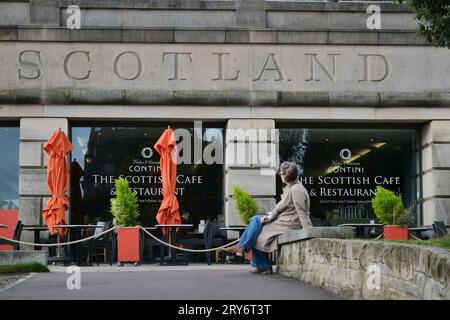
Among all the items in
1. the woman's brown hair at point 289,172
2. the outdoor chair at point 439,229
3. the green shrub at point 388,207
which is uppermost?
the woman's brown hair at point 289,172

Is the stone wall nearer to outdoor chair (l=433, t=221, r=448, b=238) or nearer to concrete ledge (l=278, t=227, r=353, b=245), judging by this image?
concrete ledge (l=278, t=227, r=353, b=245)

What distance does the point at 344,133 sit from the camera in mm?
23203

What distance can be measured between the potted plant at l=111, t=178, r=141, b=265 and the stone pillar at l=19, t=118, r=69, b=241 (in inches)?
126

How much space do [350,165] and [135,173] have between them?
5.27 metres

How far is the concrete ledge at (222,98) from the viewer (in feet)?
71.0

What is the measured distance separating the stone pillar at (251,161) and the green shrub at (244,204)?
1.01 metres

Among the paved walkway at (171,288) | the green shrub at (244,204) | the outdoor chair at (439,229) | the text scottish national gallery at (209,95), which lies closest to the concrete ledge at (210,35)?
the text scottish national gallery at (209,95)

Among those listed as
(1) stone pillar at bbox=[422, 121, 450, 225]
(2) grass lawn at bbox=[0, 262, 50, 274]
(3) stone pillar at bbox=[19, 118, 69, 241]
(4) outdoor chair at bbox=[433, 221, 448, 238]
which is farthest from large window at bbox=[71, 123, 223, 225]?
(2) grass lawn at bbox=[0, 262, 50, 274]

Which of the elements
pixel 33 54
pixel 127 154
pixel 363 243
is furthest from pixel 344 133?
pixel 363 243

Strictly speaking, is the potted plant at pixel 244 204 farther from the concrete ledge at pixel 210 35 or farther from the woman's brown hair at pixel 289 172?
the woman's brown hair at pixel 289 172

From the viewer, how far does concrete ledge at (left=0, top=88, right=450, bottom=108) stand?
21641 mm

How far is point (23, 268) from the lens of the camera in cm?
1429

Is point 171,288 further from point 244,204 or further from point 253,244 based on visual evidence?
point 244,204

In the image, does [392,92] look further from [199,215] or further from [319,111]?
[199,215]
